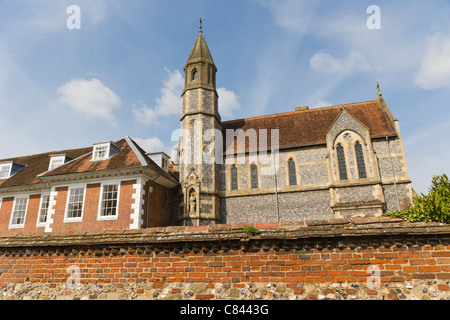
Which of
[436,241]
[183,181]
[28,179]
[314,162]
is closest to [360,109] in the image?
[314,162]

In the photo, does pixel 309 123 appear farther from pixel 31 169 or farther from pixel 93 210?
pixel 31 169

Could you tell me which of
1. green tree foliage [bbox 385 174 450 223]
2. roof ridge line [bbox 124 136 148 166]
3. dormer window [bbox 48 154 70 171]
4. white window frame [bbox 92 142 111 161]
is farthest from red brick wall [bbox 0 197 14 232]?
green tree foliage [bbox 385 174 450 223]

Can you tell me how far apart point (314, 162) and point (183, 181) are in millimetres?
9317

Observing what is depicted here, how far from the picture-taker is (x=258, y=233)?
15.3 feet

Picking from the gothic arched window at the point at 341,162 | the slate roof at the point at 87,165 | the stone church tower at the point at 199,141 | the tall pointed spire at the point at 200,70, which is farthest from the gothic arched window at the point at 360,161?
the slate roof at the point at 87,165

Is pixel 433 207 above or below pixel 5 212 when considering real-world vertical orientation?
below

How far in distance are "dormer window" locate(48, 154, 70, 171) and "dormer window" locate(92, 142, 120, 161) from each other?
11.8 ft

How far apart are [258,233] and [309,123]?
20107 millimetres

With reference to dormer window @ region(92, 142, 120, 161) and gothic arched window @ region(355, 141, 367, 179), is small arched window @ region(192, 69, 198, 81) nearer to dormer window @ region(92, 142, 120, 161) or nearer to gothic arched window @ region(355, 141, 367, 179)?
dormer window @ region(92, 142, 120, 161)

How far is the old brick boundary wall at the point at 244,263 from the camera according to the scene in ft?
13.6

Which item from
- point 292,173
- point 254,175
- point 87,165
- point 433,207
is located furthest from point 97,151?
point 433,207

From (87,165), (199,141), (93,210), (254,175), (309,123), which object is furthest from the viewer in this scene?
(309,123)

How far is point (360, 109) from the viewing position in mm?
23281
